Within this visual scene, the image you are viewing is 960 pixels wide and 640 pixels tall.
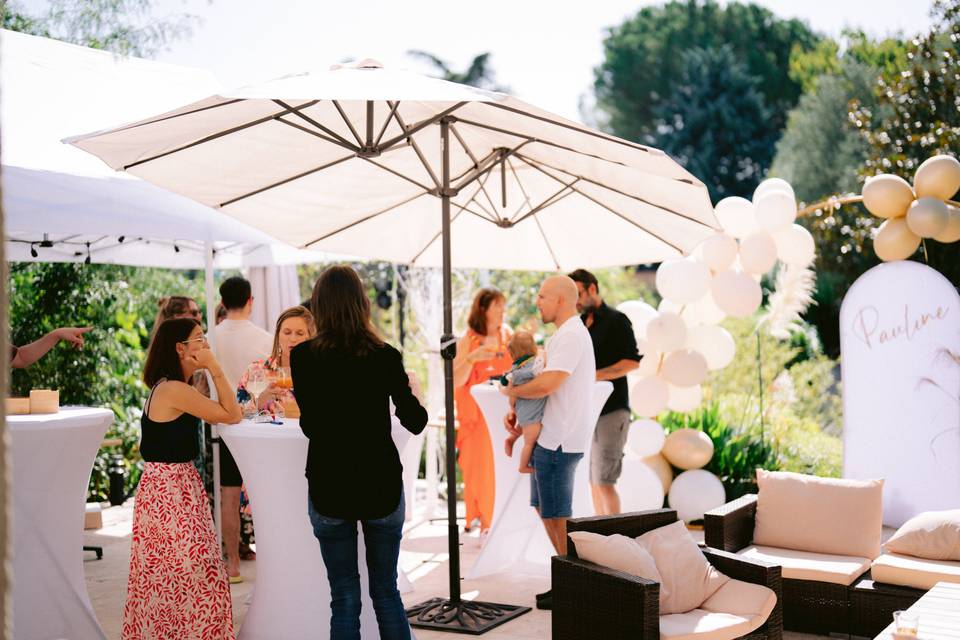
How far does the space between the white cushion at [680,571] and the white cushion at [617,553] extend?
69 mm

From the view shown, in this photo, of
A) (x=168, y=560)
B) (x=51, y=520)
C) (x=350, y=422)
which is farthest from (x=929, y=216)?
(x=51, y=520)

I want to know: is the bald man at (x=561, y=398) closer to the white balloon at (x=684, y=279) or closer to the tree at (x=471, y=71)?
the white balloon at (x=684, y=279)

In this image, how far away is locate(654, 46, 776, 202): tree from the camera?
29875 millimetres

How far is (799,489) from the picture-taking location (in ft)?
15.8

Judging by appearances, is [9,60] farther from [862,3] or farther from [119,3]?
[862,3]

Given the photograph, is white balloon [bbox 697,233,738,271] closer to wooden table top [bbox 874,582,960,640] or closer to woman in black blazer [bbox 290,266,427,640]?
wooden table top [bbox 874,582,960,640]

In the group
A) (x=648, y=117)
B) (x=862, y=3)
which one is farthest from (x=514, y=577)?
(x=648, y=117)

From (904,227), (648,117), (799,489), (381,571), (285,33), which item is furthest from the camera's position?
(648,117)

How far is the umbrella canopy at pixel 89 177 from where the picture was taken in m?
4.99

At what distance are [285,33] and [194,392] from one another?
10.2 m

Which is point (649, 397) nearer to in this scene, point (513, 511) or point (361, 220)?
point (513, 511)

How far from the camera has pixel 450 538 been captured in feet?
15.0

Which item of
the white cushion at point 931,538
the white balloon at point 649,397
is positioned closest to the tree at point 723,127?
the white balloon at point 649,397

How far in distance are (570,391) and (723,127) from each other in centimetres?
2698
